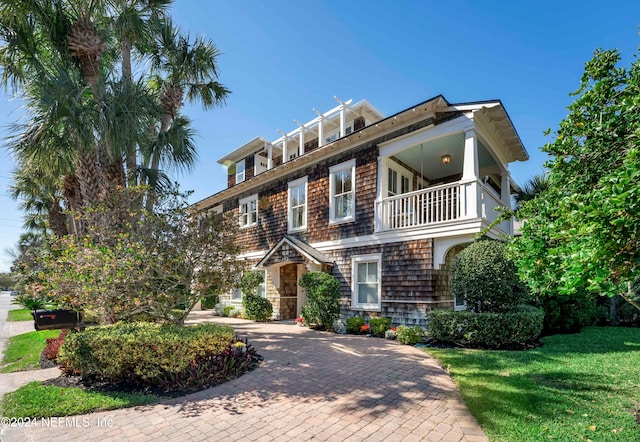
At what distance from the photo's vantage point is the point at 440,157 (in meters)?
11.7

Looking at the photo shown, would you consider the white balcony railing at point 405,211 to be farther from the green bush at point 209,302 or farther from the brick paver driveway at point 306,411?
the green bush at point 209,302

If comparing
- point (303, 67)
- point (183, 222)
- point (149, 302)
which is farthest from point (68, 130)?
point (303, 67)

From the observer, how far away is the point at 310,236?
1304cm

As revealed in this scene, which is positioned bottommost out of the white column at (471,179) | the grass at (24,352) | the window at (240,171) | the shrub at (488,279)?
the grass at (24,352)

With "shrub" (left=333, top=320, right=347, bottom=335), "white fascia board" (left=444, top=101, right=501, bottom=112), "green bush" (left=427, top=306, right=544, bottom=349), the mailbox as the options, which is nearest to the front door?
"shrub" (left=333, top=320, right=347, bottom=335)

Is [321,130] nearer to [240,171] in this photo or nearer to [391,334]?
[240,171]

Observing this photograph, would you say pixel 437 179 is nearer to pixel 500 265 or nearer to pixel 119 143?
pixel 500 265

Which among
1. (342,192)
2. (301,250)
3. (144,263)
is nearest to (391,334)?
(301,250)

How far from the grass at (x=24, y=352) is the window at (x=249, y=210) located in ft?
28.3

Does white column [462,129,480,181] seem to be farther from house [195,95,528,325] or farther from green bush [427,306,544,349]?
green bush [427,306,544,349]

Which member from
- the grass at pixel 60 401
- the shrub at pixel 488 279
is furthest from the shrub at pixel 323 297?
the grass at pixel 60 401

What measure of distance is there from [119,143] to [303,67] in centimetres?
620

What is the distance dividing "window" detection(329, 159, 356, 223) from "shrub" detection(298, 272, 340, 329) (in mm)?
2381

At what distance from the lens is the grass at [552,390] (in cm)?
361
